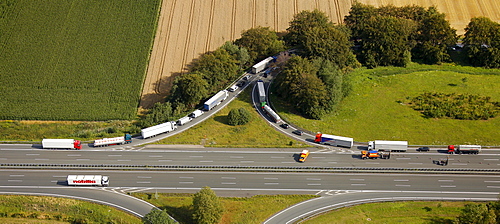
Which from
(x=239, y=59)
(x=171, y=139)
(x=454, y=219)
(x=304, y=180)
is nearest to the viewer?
(x=454, y=219)

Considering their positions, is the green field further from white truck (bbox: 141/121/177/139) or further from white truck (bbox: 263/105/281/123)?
white truck (bbox: 263/105/281/123)

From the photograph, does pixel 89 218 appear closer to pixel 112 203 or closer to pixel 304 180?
pixel 112 203

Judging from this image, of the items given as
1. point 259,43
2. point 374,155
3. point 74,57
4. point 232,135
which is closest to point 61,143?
point 232,135

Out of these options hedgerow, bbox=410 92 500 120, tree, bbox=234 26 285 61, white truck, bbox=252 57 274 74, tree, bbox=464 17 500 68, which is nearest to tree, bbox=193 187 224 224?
white truck, bbox=252 57 274 74

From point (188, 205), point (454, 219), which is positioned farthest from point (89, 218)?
point (454, 219)

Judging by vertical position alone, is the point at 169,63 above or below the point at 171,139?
above

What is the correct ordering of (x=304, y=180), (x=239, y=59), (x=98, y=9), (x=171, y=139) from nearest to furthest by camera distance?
(x=304, y=180)
(x=171, y=139)
(x=239, y=59)
(x=98, y=9)
